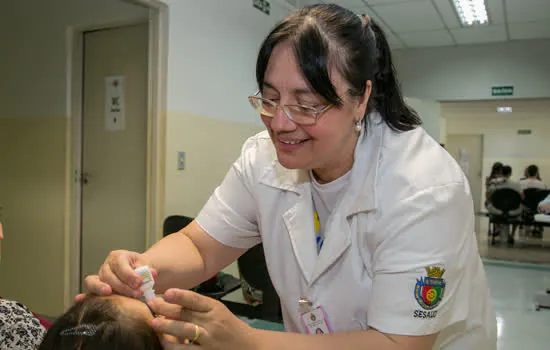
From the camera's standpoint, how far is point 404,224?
899 mm

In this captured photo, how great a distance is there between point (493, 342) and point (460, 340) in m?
0.15

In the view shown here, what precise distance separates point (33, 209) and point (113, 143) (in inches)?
33.2

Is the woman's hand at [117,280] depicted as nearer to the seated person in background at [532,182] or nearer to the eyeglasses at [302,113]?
the eyeglasses at [302,113]

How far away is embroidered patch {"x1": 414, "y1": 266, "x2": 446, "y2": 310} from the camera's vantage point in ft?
2.79

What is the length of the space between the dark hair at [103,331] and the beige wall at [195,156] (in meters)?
2.25

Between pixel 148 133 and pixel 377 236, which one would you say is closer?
pixel 377 236

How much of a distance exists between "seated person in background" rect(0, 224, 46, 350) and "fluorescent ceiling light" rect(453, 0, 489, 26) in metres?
4.50

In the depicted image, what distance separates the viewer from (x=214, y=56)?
3473mm

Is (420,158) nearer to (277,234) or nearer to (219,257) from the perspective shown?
(277,234)

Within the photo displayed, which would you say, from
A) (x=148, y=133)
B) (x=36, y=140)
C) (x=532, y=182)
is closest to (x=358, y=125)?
(x=148, y=133)

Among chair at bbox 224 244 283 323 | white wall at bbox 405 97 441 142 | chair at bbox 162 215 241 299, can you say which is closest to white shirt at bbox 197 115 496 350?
chair at bbox 224 244 283 323

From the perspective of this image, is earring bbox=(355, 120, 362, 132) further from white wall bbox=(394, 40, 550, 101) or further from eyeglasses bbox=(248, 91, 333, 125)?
white wall bbox=(394, 40, 550, 101)

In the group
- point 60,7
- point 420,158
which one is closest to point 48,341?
point 420,158

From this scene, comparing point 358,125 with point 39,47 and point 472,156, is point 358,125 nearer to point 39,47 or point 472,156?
point 39,47
